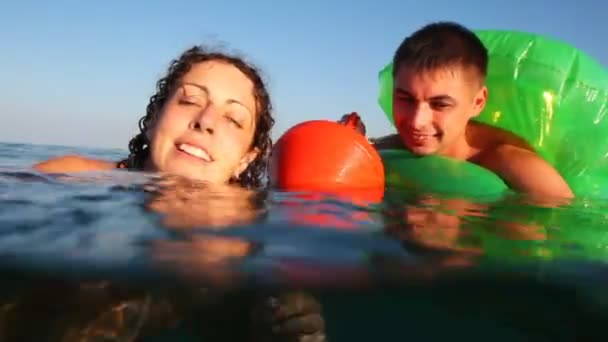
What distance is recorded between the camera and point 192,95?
4.13 m

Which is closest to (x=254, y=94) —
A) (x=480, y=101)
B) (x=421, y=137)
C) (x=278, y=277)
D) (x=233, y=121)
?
(x=233, y=121)

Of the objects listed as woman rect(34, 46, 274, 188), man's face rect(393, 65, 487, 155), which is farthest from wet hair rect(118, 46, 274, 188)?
man's face rect(393, 65, 487, 155)

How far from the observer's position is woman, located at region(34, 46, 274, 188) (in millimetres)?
3959

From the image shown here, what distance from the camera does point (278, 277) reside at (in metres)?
1.79

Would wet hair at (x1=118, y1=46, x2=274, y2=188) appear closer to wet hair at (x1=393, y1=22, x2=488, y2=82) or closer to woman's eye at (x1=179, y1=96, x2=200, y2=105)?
woman's eye at (x1=179, y1=96, x2=200, y2=105)

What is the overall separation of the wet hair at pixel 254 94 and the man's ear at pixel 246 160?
4 centimetres

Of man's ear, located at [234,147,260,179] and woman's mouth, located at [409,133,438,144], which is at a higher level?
woman's mouth, located at [409,133,438,144]

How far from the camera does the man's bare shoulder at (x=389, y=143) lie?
5.53 metres

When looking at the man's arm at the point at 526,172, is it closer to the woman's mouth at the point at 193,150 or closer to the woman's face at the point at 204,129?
the woman's face at the point at 204,129

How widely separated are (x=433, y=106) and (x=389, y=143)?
93cm

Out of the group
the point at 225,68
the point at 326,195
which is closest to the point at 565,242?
the point at 326,195

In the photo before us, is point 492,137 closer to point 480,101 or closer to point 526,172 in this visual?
point 480,101

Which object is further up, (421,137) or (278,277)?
(421,137)

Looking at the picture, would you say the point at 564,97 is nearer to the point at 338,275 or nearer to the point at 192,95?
the point at 192,95
